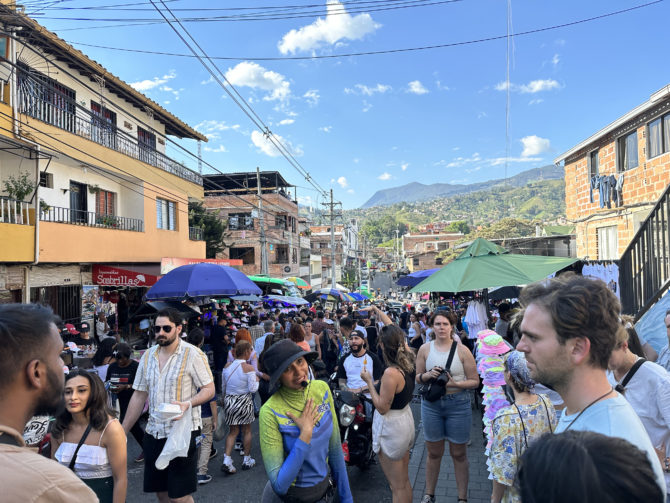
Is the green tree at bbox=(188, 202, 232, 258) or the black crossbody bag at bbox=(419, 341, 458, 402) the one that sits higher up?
the green tree at bbox=(188, 202, 232, 258)

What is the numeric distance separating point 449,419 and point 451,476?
3.90 feet

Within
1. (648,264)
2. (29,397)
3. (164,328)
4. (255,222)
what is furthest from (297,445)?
Answer: (255,222)

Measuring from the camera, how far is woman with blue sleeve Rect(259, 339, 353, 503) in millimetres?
2461

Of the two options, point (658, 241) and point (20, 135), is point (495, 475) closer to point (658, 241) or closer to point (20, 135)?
point (658, 241)

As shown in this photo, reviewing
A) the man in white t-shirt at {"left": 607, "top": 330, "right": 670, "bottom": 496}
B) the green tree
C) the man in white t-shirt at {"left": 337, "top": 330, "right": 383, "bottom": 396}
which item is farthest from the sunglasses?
the green tree

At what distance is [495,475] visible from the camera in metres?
2.77

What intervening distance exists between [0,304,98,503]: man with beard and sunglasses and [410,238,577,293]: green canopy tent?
461cm

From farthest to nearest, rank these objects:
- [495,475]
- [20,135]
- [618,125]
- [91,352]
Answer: [618,125] → [20,135] → [91,352] → [495,475]

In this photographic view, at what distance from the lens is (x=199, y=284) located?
8352mm

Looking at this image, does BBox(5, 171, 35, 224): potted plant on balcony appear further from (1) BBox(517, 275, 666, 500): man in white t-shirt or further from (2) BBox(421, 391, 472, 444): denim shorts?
(1) BBox(517, 275, 666, 500): man in white t-shirt

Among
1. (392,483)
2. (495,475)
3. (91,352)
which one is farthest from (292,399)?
(91,352)

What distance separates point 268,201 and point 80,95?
20694 millimetres

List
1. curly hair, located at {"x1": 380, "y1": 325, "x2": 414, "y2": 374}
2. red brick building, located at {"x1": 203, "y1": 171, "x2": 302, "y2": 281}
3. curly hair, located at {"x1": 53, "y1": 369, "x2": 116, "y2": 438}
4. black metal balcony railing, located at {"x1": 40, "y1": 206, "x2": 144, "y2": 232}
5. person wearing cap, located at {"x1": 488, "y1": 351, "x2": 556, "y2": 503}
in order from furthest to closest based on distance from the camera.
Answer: red brick building, located at {"x1": 203, "y1": 171, "x2": 302, "y2": 281}
black metal balcony railing, located at {"x1": 40, "y1": 206, "x2": 144, "y2": 232}
curly hair, located at {"x1": 380, "y1": 325, "x2": 414, "y2": 374}
curly hair, located at {"x1": 53, "y1": 369, "x2": 116, "y2": 438}
person wearing cap, located at {"x1": 488, "y1": 351, "x2": 556, "y2": 503}

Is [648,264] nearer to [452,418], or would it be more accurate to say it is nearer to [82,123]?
[452,418]
